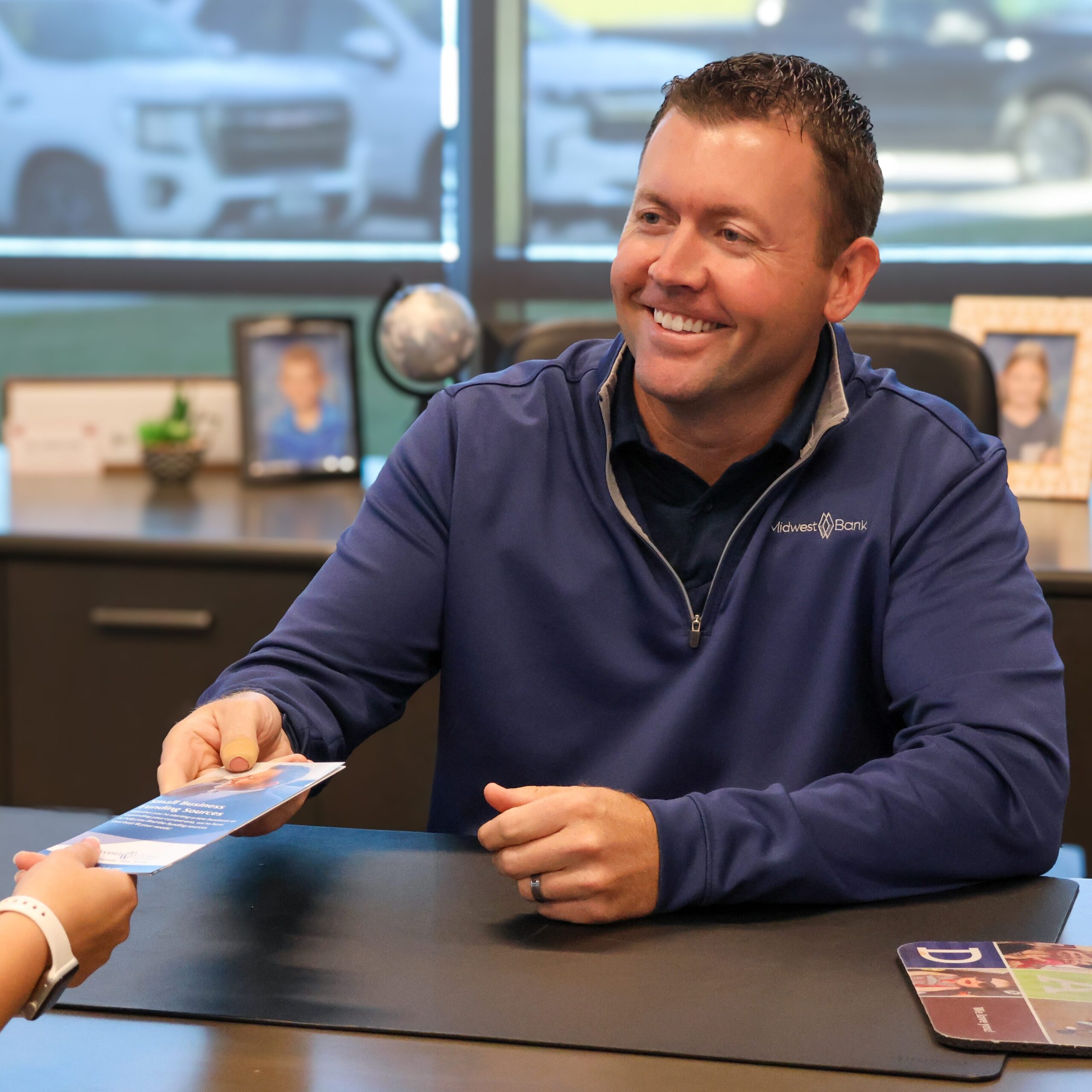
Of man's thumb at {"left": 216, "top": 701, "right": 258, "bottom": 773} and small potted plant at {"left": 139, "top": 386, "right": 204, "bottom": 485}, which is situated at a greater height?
small potted plant at {"left": 139, "top": 386, "right": 204, "bottom": 485}

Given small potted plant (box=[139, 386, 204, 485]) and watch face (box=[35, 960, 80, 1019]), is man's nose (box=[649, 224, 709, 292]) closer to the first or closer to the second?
watch face (box=[35, 960, 80, 1019])

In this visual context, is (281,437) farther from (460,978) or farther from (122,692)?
(460,978)

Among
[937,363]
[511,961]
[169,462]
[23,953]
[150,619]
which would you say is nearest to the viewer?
[23,953]

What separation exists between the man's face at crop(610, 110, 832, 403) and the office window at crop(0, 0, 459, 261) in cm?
176

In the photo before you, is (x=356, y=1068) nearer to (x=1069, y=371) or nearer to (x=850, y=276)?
(x=850, y=276)

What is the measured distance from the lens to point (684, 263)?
1.35 meters

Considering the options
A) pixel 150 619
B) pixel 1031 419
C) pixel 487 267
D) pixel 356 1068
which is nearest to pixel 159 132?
pixel 487 267

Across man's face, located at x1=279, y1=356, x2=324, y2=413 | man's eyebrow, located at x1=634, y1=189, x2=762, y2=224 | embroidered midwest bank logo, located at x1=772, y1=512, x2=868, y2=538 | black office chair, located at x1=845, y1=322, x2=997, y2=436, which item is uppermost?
man's eyebrow, located at x1=634, y1=189, x2=762, y2=224

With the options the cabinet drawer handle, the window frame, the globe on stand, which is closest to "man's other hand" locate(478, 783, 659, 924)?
the cabinet drawer handle

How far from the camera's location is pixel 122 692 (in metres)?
2.23

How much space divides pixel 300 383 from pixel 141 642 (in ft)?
2.11

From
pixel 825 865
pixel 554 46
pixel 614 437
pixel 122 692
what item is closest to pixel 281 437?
pixel 122 692

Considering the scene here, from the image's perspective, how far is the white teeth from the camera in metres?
1.37

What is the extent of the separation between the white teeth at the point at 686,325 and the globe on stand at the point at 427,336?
44.8 inches
